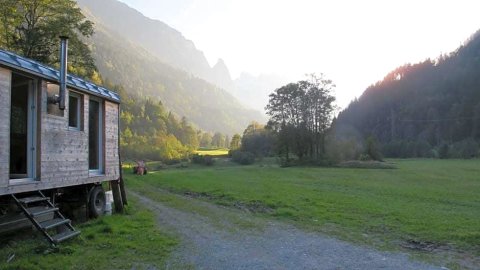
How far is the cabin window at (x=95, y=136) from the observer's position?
15.0m

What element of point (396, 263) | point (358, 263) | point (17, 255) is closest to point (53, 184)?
point (17, 255)

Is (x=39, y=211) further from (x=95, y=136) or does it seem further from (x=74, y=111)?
(x=95, y=136)

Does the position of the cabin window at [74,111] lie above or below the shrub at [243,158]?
above

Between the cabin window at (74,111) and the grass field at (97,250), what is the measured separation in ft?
10.2

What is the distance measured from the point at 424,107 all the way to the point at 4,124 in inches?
6607

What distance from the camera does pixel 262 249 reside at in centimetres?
1030

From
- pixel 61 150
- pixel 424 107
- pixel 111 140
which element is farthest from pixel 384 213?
pixel 424 107

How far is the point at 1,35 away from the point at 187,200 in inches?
750

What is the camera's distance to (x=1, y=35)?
29.9 meters

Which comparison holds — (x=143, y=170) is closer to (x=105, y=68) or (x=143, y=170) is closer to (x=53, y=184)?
(x=53, y=184)

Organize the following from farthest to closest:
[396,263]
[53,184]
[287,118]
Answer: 1. [287,118]
2. [53,184]
3. [396,263]

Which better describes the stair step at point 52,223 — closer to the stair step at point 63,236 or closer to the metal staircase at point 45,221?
the metal staircase at point 45,221

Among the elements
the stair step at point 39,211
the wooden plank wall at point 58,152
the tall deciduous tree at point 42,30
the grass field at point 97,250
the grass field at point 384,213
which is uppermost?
the tall deciduous tree at point 42,30

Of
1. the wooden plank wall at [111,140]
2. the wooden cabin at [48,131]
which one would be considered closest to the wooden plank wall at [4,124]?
the wooden cabin at [48,131]
